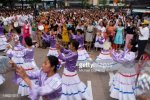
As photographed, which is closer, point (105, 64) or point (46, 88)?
point (46, 88)

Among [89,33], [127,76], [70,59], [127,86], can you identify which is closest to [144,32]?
[89,33]

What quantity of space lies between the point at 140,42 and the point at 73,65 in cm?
686

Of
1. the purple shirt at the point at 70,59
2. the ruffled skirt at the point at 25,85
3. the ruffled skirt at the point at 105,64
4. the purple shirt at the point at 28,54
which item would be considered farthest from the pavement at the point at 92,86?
the purple shirt at the point at 70,59

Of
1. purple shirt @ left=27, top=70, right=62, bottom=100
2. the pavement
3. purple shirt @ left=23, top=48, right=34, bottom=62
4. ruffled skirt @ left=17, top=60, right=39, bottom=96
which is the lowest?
the pavement

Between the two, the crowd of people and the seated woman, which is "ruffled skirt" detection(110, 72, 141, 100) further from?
the seated woman

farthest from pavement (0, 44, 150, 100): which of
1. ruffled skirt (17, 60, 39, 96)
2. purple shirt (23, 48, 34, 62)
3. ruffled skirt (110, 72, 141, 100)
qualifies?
purple shirt (23, 48, 34, 62)

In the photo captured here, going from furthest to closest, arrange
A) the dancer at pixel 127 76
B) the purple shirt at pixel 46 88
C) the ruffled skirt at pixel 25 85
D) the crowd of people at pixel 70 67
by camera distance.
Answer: the ruffled skirt at pixel 25 85
the dancer at pixel 127 76
the crowd of people at pixel 70 67
the purple shirt at pixel 46 88

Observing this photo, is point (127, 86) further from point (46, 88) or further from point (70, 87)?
point (46, 88)

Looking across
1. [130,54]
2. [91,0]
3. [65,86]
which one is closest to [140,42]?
[130,54]

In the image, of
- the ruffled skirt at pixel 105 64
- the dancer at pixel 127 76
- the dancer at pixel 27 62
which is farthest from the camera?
the ruffled skirt at pixel 105 64

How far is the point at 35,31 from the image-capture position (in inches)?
710

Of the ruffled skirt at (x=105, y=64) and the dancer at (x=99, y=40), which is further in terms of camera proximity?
the dancer at (x=99, y=40)

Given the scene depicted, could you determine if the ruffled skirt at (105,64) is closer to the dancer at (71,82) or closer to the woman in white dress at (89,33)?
the dancer at (71,82)

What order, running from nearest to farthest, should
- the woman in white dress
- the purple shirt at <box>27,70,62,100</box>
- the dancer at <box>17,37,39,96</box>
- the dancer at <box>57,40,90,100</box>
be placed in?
the purple shirt at <box>27,70,62,100</box> < the dancer at <box>57,40,90,100</box> < the dancer at <box>17,37,39,96</box> < the woman in white dress
